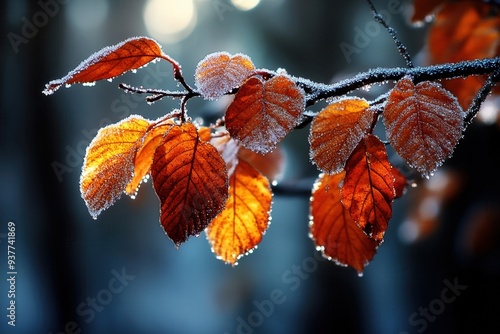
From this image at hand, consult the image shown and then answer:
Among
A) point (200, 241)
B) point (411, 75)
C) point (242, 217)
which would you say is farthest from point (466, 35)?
point (200, 241)

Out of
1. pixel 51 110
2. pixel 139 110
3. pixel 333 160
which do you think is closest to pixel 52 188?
pixel 51 110

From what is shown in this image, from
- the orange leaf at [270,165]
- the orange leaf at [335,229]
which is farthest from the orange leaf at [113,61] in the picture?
the orange leaf at [270,165]

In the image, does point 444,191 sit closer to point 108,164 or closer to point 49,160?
point 108,164

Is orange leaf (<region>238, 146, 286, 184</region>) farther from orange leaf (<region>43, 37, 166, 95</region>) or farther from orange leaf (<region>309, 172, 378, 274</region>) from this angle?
orange leaf (<region>43, 37, 166, 95</region>)

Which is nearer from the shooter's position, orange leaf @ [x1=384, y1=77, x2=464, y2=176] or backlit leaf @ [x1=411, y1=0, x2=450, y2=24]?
orange leaf @ [x1=384, y1=77, x2=464, y2=176]

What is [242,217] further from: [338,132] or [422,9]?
[422,9]

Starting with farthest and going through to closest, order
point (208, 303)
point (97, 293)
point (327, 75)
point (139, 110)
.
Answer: point (139, 110)
point (208, 303)
point (97, 293)
point (327, 75)

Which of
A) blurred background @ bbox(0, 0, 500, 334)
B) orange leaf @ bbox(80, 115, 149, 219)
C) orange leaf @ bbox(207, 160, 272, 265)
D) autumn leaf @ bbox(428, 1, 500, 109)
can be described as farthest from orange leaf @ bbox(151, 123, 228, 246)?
autumn leaf @ bbox(428, 1, 500, 109)
